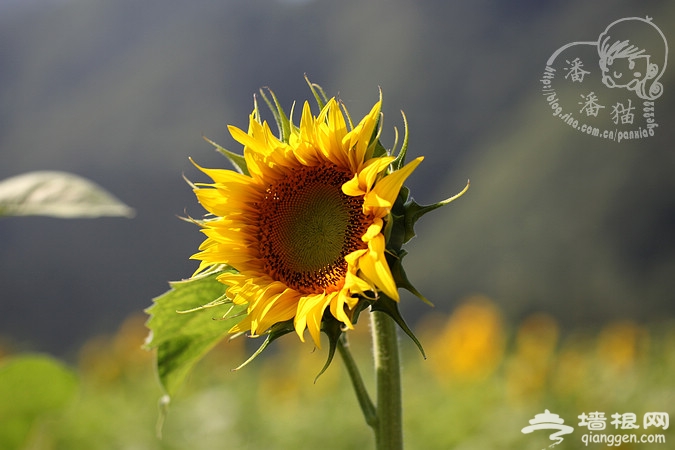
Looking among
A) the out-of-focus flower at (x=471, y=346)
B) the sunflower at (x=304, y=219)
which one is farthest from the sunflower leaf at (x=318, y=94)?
the out-of-focus flower at (x=471, y=346)

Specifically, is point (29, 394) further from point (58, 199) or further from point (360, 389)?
point (360, 389)

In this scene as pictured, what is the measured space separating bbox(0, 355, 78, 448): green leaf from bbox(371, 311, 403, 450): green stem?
0.54m

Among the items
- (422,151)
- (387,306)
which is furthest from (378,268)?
(422,151)

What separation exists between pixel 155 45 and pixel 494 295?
18.6 m

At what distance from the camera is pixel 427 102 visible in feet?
61.6

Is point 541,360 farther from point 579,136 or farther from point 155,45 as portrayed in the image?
point 155,45

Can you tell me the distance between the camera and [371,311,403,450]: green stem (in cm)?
112

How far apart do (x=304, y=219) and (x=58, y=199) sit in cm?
43

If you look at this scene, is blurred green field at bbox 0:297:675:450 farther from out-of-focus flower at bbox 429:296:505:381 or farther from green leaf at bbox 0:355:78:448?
green leaf at bbox 0:355:78:448

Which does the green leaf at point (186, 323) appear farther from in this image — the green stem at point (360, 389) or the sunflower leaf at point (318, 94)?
the sunflower leaf at point (318, 94)

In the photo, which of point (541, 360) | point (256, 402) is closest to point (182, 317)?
point (541, 360)

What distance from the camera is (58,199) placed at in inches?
42.7
